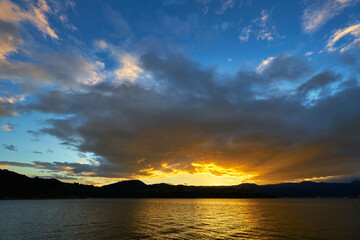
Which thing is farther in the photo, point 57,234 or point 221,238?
point 57,234

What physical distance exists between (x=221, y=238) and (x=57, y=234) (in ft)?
151

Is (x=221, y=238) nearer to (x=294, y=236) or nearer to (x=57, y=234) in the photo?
(x=294, y=236)

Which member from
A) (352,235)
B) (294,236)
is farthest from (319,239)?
(352,235)

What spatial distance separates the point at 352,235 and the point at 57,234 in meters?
84.6

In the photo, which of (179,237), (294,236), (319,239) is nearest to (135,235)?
(179,237)

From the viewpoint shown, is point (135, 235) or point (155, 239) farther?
point (135, 235)

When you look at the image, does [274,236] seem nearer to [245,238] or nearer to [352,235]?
[245,238]

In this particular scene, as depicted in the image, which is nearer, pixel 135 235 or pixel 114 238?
pixel 114 238

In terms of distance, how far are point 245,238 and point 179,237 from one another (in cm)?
1791

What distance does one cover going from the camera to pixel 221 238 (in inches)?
2233

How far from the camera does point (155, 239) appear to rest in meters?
54.5

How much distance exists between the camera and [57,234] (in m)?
60.8

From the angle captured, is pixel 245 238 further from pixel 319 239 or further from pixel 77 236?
pixel 77 236

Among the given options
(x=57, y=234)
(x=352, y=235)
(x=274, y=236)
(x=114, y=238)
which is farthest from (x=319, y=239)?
(x=57, y=234)
